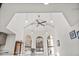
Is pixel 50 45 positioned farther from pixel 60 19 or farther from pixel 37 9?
pixel 37 9

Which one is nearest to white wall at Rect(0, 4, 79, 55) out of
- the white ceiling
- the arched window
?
the white ceiling

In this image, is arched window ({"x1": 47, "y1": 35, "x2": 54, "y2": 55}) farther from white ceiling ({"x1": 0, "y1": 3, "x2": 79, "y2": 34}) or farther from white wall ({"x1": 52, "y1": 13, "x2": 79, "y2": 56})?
white ceiling ({"x1": 0, "y1": 3, "x2": 79, "y2": 34})

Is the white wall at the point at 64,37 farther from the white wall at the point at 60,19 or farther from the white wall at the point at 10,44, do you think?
the white wall at the point at 10,44

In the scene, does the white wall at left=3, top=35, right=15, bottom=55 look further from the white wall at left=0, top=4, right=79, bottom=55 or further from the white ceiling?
the white ceiling

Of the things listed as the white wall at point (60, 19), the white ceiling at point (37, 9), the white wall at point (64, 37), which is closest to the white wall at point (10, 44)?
the white wall at point (60, 19)

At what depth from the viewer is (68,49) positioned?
1.78 m

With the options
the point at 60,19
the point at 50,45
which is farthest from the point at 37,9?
the point at 50,45

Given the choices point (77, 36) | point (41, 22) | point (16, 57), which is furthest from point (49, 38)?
point (16, 57)

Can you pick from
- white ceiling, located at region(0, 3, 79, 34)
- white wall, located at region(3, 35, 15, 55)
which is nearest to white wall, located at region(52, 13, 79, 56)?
white ceiling, located at region(0, 3, 79, 34)

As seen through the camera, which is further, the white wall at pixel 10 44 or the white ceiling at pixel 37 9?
the white ceiling at pixel 37 9

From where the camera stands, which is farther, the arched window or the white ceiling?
the white ceiling

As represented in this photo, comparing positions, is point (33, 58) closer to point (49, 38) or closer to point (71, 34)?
point (49, 38)

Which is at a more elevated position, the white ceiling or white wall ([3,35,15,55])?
the white ceiling

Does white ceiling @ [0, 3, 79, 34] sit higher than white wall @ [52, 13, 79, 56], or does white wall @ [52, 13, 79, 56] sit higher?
white ceiling @ [0, 3, 79, 34]
